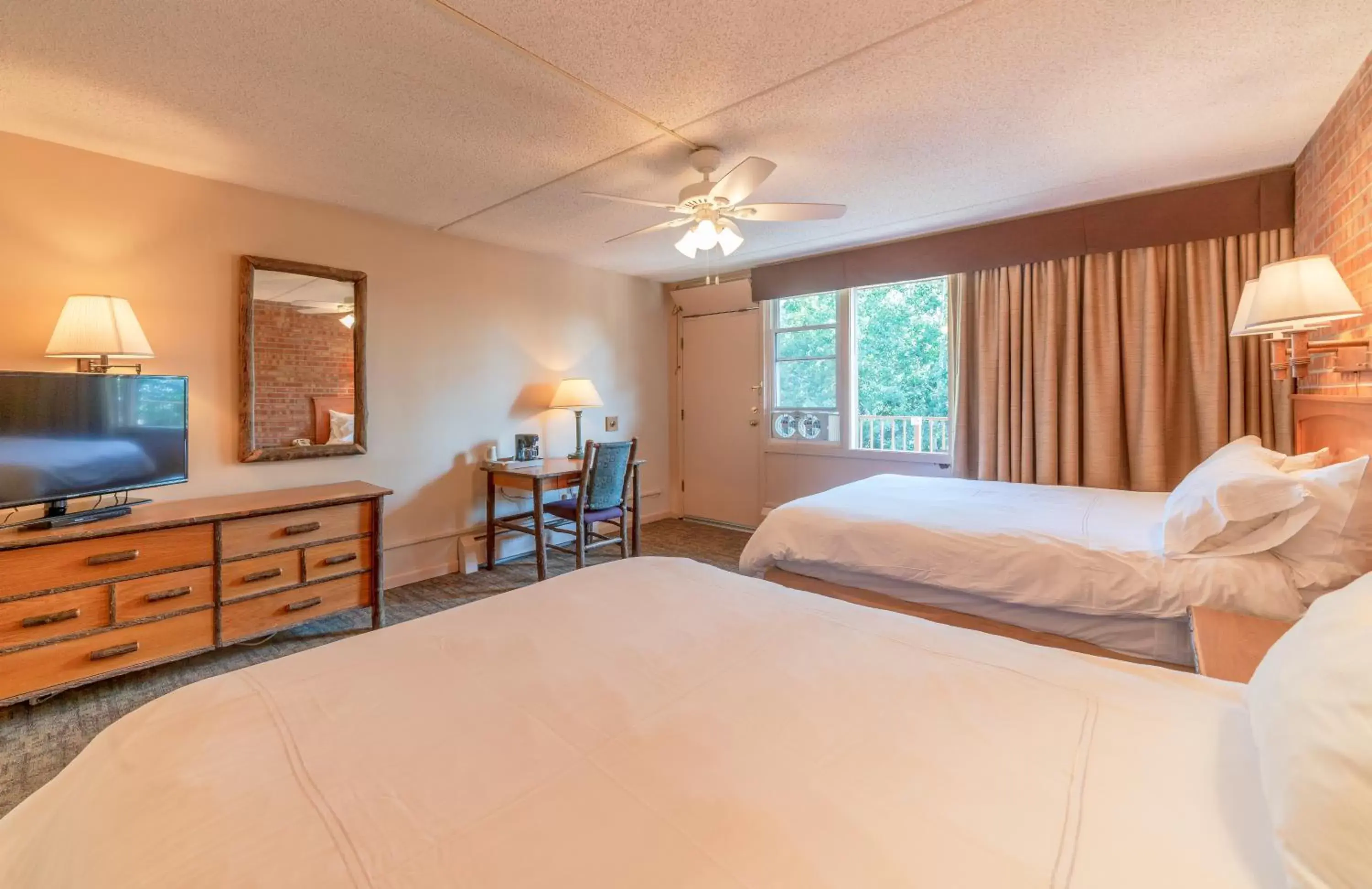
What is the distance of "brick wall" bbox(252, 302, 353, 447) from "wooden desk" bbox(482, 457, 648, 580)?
112 cm

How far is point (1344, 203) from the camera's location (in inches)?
88.5

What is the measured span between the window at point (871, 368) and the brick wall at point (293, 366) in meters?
3.40

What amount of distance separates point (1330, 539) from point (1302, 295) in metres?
0.85

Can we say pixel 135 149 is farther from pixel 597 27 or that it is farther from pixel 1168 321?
pixel 1168 321

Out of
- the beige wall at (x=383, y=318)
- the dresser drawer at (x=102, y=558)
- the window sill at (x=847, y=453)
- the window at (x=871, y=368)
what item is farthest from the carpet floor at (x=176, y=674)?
the window at (x=871, y=368)

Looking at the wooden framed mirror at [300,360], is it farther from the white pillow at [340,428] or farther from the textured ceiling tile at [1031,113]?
the textured ceiling tile at [1031,113]

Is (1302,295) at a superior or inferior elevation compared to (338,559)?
superior

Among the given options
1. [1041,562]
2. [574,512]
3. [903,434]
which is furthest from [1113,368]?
[574,512]

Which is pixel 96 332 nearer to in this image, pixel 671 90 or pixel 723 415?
pixel 671 90

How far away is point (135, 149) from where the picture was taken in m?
2.56

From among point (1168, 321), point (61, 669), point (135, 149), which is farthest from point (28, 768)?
point (1168, 321)

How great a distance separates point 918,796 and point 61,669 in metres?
3.06

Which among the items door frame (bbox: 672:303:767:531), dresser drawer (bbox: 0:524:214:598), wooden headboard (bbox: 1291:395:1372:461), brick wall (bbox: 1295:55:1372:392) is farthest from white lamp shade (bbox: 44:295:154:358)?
brick wall (bbox: 1295:55:1372:392)

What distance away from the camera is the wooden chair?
12.4 feet
